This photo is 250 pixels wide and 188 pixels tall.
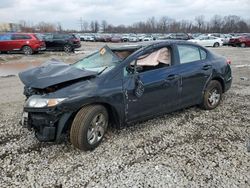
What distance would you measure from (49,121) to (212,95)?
3.50m

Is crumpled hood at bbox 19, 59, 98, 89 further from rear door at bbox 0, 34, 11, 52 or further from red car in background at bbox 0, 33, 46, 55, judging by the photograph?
rear door at bbox 0, 34, 11, 52

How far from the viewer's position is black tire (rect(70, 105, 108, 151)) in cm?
361

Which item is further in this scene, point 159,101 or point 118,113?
point 159,101

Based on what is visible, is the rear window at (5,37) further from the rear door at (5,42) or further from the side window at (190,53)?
the side window at (190,53)

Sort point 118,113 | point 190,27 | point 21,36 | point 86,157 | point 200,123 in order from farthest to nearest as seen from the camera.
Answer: point 190,27, point 21,36, point 200,123, point 118,113, point 86,157

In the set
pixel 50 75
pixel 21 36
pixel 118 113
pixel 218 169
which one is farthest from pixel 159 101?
pixel 21 36

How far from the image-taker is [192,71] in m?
4.97

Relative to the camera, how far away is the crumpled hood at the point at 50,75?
368 centimetres

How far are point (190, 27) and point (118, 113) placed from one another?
101562mm

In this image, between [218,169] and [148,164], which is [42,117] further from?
[218,169]

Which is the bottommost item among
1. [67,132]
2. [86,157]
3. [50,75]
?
[86,157]

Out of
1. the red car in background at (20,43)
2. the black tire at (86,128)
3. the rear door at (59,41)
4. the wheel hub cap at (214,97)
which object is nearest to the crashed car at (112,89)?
the black tire at (86,128)

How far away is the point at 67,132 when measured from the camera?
3.79 m

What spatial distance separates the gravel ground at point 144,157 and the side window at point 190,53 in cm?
111
